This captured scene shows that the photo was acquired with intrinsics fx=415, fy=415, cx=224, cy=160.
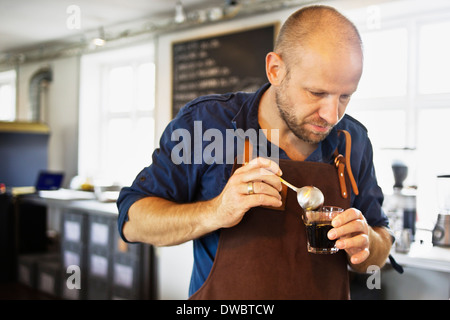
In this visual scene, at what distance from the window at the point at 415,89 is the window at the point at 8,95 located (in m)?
5.78

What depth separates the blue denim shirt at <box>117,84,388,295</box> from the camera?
1.32 meters

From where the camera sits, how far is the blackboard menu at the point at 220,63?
3816 millimetres

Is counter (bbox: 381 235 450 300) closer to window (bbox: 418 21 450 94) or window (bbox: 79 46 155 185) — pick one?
window (bbox: 418 21 450 94)

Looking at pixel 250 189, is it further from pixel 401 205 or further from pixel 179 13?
pixel 179 13

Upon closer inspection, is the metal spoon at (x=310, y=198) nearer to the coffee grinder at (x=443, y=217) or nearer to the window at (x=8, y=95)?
the coffee grinder at (x=443, y=217)

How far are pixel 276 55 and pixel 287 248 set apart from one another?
2.00ft

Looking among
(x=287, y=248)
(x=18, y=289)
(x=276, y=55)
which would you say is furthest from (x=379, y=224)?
(x=18, y=289)

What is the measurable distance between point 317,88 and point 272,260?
0.53 metres

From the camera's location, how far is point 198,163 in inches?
52.1

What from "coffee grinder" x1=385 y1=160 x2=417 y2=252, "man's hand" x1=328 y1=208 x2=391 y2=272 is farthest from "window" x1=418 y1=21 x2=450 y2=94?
"man's hand" x1=328 y1=208 x2=391 y2=272

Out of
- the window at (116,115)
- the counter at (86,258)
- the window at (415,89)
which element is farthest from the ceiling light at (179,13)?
the counter at (86,258)

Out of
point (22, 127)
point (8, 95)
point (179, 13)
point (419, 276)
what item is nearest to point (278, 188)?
point (419, 276)

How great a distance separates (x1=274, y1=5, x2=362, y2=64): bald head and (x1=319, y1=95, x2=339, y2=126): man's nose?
15 centimetres

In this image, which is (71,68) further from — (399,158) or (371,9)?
(399,158)
